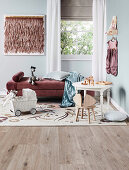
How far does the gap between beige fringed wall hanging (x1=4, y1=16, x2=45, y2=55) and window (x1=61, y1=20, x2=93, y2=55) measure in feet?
1.82

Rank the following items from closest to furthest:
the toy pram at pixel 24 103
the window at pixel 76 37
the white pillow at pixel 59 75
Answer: the toy pram at pixel 24 103 < the white pillow at pixel 59 75 < the window at pixel 76 37

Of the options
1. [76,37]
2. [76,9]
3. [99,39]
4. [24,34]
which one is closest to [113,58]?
[99,39]

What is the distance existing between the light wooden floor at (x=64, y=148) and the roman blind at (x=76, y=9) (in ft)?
11.5

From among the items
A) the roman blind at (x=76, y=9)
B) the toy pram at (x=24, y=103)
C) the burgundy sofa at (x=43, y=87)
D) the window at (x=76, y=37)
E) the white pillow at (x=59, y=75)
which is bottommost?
the toy pram at (x=24, y=103)

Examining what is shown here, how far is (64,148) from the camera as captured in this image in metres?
2.67

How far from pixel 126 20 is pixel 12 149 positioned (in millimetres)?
2759

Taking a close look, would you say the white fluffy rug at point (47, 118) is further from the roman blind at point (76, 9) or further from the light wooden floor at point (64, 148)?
the roman blind at point (76, 9)

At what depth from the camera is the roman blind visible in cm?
613

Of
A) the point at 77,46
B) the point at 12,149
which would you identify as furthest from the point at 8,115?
the point at 77,46

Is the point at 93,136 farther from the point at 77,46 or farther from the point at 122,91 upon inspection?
the point at 77,46

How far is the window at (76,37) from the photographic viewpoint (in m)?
6.36

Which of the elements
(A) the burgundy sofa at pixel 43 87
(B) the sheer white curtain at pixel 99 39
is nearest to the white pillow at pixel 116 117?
(A) the burgundy sofa at pixel 43 87

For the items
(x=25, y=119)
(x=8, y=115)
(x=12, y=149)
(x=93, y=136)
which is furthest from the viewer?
(x=8, y=115)

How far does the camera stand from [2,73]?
6301 mm
